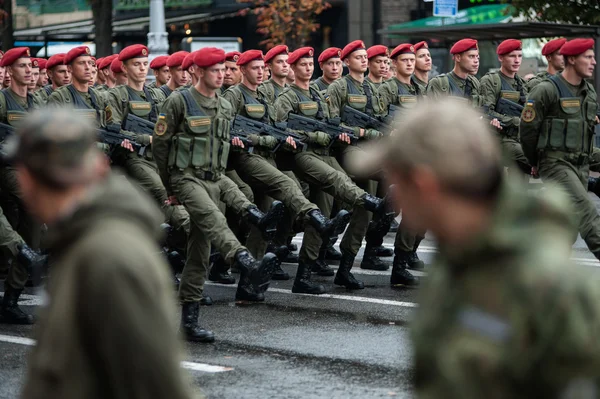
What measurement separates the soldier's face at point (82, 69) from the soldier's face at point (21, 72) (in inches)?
33.7

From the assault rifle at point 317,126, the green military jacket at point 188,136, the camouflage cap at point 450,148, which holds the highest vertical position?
the camouflage cap at point 450,148

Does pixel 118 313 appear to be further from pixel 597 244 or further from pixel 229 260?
pixel 597 244

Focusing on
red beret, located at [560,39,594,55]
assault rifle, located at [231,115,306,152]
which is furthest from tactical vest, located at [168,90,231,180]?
red beret, located at [560,39,594,55]

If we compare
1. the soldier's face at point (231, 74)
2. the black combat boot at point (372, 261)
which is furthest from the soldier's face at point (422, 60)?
the black combat boot at point (372, 261)

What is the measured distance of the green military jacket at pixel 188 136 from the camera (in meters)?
8.45

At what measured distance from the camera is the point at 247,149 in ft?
34.0

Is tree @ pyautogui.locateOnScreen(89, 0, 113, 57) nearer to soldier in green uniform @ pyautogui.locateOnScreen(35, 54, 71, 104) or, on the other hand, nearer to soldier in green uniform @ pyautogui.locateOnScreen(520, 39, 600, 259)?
soldier in green uniform @ pyautogui.locateOnScreen(35, 54, 71, 104)

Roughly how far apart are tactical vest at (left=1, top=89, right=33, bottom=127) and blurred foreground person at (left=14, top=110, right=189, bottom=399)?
6785 mm

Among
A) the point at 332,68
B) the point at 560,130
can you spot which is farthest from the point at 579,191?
the point at 332,68

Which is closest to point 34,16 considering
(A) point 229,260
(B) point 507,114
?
(B) point 507,114

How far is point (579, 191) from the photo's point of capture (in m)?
8.99

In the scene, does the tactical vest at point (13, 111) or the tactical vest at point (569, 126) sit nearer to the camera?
the tactical vest at point (569, 126)

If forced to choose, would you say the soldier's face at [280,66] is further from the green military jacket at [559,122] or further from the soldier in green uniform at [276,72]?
the green military jacket at [559,122]

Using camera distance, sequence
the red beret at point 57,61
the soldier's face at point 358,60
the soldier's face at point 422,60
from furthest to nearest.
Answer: the soldier's face at point 422,60, the red beret at point 57,61, the soldier's face at point 358,60
